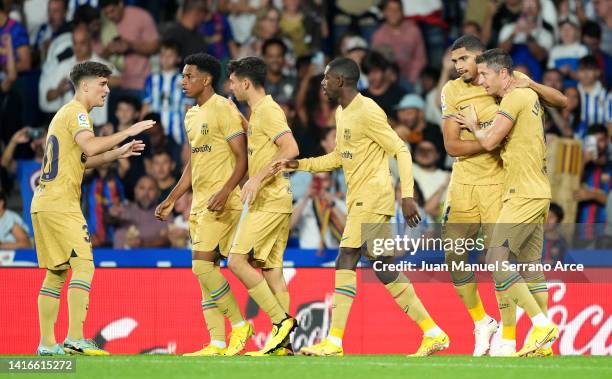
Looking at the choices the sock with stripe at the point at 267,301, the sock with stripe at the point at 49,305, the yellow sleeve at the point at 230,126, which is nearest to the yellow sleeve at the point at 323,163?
the yellow sleeve at the point at 230,126

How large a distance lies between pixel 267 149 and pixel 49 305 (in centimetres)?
217

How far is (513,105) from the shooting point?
9.08 metres

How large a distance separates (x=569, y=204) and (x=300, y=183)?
10.6ft

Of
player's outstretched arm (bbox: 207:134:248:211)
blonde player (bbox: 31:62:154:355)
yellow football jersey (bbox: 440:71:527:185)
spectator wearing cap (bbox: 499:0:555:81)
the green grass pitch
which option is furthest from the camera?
spectator wearing cap (bbox: 499:0:555:81)

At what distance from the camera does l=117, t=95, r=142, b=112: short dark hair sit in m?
14.8

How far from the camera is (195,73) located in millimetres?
9945

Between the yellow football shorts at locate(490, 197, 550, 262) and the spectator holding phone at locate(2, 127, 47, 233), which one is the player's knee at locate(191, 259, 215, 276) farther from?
the spectator holding phone at locate(2, 127, 47, 233)

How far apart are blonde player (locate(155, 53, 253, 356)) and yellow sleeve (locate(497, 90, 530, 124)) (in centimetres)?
218

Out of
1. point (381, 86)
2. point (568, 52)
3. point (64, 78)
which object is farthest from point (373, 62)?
point (64, 78)

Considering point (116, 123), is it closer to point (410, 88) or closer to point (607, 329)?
point (410, 88)

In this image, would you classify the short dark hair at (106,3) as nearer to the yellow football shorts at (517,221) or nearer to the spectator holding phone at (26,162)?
the spectator holding phone at (26,162)

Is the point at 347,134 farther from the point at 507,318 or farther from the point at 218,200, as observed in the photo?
the point at 507,318

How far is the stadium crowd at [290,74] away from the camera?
14.2m

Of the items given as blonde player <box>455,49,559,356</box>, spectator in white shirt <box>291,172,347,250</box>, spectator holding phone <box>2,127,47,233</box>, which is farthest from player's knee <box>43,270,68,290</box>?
spectator holding phone <box>2,127,47,233</box>
